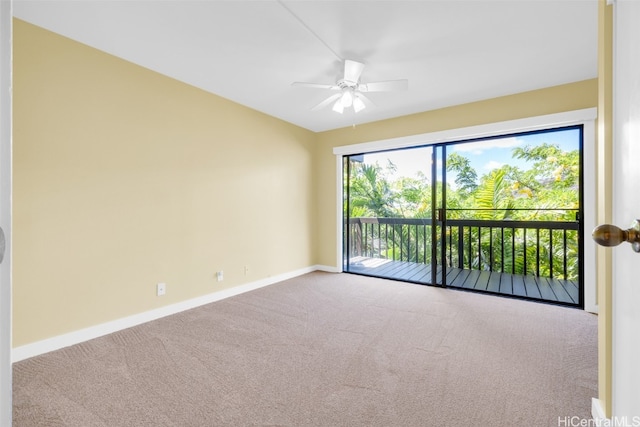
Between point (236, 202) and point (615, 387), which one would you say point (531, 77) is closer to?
point (615, 387)

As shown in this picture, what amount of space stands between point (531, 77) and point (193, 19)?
10.3 ft

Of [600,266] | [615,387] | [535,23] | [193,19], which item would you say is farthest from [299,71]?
[615,387]

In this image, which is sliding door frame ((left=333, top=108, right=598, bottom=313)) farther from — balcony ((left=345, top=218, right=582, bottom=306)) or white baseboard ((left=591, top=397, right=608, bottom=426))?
white baseboard ((left=591, top=397, right=608, bottom=426))

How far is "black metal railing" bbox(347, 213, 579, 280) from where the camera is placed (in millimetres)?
3746

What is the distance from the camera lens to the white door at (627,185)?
675 millimetres

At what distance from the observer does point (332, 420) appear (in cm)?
143

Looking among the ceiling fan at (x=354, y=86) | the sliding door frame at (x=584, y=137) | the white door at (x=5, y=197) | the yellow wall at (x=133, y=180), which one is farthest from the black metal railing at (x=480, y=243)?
the white door at (x=5, y=197)

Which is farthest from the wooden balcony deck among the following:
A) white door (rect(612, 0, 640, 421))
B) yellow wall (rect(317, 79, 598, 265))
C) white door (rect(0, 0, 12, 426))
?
white door (rect(0, 0, 12, 426))

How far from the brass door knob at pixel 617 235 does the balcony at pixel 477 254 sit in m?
3.27

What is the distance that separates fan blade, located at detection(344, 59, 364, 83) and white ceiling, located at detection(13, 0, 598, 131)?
0.07 meters

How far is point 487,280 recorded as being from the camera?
3.96m

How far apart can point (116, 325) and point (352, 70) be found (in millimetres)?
3043

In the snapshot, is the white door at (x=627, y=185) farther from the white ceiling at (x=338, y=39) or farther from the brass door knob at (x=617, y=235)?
the white ceiling at (x=338, y=39)

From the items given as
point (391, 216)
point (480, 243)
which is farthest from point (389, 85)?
point (480, 243)
